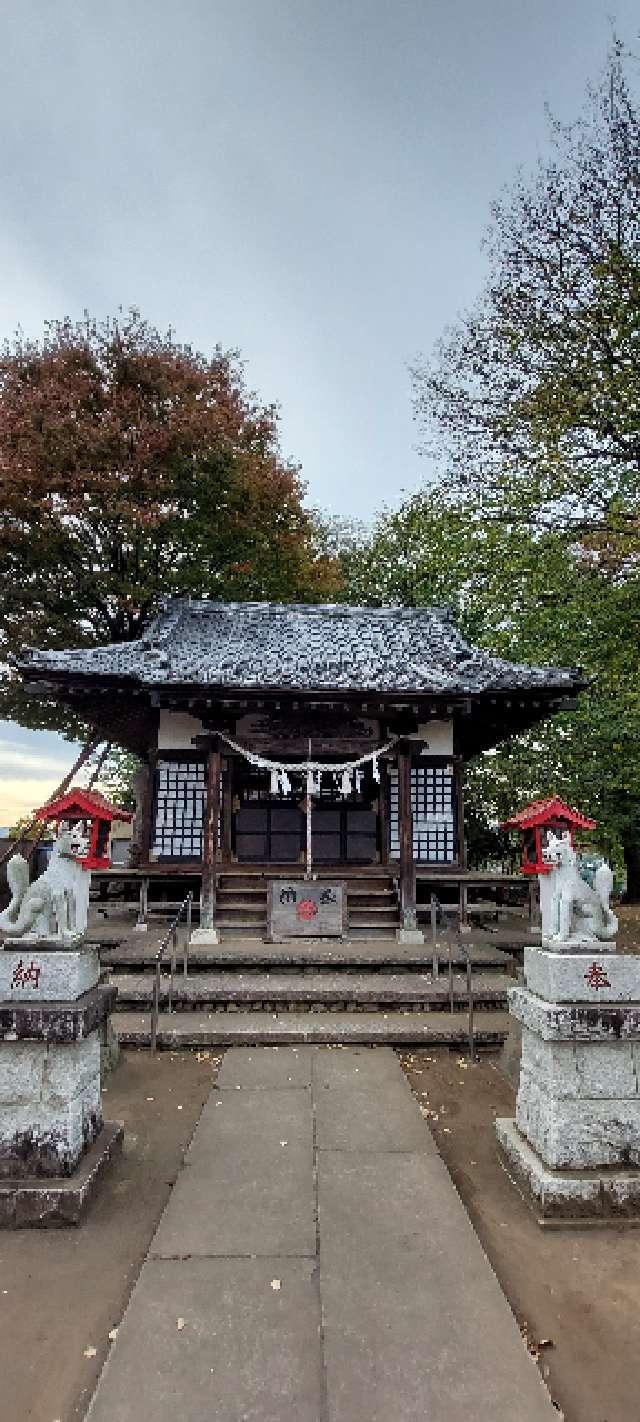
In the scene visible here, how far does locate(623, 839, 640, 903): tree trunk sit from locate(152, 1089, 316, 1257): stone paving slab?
1822 cm

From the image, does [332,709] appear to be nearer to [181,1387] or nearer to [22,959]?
[22,959]

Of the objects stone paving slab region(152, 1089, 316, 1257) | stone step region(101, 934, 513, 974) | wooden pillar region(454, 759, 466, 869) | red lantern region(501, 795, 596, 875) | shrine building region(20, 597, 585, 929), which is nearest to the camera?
stone paving slab region(152, 1089, 316, 1257)

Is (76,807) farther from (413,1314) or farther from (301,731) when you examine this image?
(301,731)

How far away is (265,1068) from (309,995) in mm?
1901

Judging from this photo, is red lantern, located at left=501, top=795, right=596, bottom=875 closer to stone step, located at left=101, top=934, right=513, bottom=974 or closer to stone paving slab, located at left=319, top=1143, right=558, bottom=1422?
stone paving slab, located at left=319, top=1143, right=558, bottom=1422

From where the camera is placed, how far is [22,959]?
444 cm

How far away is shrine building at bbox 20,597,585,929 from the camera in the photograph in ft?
40.3

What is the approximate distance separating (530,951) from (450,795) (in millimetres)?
9134

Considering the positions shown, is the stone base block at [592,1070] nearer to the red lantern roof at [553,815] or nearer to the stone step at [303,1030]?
the red lantern roof at [553,815]

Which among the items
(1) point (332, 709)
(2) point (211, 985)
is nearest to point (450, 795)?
(1) point (332, 709)

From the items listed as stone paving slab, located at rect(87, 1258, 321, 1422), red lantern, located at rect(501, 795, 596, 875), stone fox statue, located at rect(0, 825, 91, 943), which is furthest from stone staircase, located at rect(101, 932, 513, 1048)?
stone paving slab, located at rect(87, 1258, 321, 1422)

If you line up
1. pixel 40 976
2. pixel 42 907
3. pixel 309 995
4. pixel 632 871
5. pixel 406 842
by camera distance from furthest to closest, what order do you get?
pixel 632 871, pixel 406 842, pixel 309 995, pixel 42 907, pixel 40 976

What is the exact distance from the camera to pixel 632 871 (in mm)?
21953

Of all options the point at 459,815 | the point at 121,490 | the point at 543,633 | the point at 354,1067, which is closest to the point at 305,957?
the point at 354,1067
